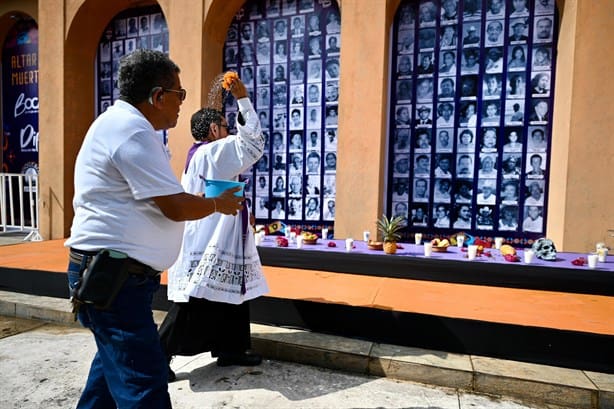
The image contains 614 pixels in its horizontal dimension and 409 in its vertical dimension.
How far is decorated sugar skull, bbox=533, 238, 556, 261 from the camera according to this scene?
4578 mm

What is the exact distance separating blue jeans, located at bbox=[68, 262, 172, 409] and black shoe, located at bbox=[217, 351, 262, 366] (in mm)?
1382

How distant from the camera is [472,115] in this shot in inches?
248

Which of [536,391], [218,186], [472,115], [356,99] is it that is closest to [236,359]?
[218,186]

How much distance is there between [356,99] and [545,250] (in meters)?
3.28

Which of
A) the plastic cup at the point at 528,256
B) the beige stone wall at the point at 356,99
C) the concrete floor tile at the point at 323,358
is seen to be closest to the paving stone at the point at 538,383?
the concrete floor tile at the point at 323,358

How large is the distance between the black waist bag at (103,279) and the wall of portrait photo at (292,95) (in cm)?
567

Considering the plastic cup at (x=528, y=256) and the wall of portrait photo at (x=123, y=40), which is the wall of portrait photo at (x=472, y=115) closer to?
the plastic cup at (x=528, y=256)

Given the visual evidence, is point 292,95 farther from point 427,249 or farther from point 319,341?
point 319,341

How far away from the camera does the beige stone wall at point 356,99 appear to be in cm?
514

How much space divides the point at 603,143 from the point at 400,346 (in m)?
4.06

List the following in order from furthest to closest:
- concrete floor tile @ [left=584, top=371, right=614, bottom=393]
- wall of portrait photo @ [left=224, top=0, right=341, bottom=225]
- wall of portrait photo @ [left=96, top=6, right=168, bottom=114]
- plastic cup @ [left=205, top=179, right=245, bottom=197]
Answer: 1. wall of portrait photo @ [left=96, top=6, right=168, bottom=114]
2. wall of portrait photo @ [left=224, top=0, right=341, bottom=225]
3. concrete floor tile @ [left=584, top=371, right=614, bottom=393]
4. plastic cup @ [left=205, top=179, right=245, bottom=197]

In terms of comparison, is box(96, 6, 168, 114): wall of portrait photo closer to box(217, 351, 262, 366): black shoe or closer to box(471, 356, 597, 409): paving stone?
box(217, 351, 262, 366): black shoe

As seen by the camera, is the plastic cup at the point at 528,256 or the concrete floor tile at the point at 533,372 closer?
the concrete floor tile at the point at 533,372

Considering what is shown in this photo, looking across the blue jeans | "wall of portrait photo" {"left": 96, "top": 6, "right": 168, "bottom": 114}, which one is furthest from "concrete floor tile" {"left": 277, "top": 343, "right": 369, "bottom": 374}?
"wall of portrait photo" {"left": 96, "top": 6, "right": 168, "bottom": 114}
